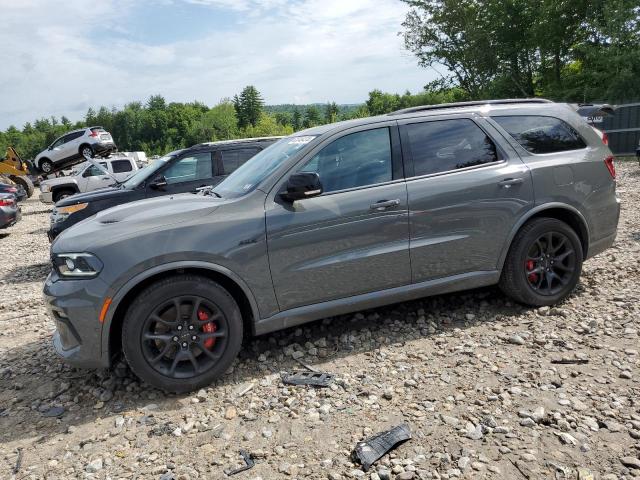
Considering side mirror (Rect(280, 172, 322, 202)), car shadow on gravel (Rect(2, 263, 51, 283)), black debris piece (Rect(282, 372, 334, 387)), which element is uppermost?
side mirror (Rect(280, 172, 322, 202))

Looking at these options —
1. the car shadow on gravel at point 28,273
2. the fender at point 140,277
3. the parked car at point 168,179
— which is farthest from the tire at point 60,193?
the fender at point 140,277

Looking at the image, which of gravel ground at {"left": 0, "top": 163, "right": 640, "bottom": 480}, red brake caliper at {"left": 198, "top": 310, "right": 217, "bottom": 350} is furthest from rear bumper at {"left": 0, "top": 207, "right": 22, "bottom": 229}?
red brake caliper at {"left": 198, "top": 310, "right": 217, "bottom": 350}

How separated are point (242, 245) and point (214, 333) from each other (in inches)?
26.1

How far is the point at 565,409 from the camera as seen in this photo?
2969 mm

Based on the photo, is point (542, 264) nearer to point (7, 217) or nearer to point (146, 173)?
point (146, 173)

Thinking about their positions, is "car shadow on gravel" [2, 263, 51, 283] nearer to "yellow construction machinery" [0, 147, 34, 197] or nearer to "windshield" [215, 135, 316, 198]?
"windshield" [215, 135, 316, 198]

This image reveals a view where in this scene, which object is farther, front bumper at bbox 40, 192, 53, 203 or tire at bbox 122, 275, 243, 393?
front bumper at bbox 40, 192, 53, 203

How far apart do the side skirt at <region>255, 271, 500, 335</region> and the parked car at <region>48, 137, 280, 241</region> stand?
4.17 metres

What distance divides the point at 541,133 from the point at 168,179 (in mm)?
5479

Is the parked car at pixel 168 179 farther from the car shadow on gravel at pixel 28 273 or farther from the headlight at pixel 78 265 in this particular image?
the headlight at pixel 78 265

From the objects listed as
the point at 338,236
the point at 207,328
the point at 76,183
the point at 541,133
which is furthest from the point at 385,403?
the point at 76,183

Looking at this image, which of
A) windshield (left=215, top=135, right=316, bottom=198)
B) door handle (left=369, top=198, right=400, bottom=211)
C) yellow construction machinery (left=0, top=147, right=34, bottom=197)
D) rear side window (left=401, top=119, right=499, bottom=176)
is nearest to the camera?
door handle (left=369, top=198, right=400, bottom=211)

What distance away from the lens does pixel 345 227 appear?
3.77 meters

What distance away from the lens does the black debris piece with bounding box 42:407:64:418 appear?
3.49 meters
